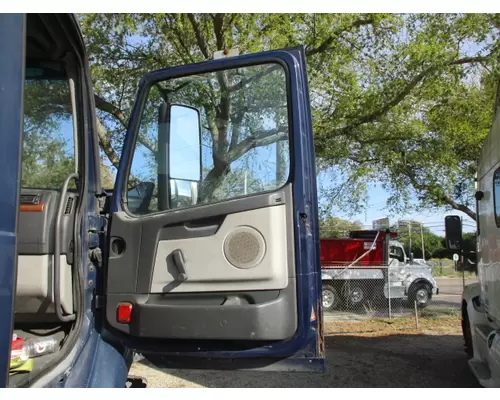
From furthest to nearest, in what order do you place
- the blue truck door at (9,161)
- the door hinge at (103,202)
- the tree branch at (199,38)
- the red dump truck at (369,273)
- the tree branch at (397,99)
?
the red dump truck at (369,273), the tree branch at (397,99), the tree branch at (199,38), the door hinge at (103,202), the blue truck door at (9,161)

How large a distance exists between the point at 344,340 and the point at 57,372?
7.98 metres

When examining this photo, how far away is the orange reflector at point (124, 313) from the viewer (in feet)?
7.52

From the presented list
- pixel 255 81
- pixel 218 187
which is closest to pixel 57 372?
pixel 218 187

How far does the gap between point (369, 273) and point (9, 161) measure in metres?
12.2

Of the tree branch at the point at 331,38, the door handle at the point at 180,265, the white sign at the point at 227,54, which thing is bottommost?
the door handle at the point at 180,265

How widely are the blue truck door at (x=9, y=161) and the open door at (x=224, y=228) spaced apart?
31.6 inches

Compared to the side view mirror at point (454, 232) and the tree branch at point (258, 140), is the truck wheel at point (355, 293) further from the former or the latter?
the tree branch at point (258, 140)

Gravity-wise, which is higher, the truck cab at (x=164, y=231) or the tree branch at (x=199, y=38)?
the tree branch at (x=199, y=38)

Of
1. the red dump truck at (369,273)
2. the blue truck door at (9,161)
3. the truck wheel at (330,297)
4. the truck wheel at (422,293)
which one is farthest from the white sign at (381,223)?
the blue truck door at (9,161)

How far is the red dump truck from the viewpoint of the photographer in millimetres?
12719

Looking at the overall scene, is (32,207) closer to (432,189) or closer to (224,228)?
(224,228)

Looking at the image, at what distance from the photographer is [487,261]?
14.8 ft

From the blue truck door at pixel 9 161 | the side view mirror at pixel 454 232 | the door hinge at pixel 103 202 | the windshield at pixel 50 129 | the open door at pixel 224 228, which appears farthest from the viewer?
the side view mirror at pixel 454 232

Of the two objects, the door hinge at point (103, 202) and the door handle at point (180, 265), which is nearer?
the door handle at point (180, 265)
